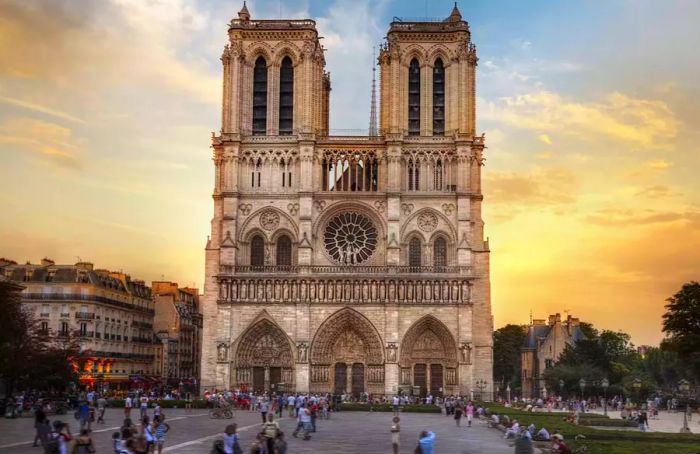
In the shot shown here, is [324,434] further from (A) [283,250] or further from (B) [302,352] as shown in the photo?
(A) [283,250]

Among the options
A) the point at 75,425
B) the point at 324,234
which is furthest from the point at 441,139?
the point at 75,425

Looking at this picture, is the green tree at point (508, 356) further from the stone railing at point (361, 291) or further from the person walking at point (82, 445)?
the person walking at point (82, 445)

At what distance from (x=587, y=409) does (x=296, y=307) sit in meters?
22.4

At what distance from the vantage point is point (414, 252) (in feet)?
233

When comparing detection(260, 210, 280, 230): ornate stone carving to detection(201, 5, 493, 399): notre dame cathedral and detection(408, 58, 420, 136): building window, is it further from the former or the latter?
detection(408, 58, 420, 136): building window

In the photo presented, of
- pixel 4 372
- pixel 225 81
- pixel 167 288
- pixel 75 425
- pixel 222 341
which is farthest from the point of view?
pixel 167 288

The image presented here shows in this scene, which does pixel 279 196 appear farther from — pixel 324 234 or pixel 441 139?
pixel 441 139

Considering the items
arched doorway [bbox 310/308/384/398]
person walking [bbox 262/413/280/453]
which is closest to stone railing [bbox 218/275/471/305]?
arched doorway [bbox 310/308/384/398]

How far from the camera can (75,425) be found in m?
41.6

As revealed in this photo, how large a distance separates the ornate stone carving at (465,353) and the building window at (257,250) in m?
15.9

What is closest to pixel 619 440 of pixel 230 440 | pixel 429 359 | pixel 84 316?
pixel 230 440

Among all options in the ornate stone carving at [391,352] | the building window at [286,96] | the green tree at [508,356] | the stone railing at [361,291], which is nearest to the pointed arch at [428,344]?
the ornate stone carving at [391,352]

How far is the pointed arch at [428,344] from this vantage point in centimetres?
6875

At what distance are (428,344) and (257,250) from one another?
14.2 meters
